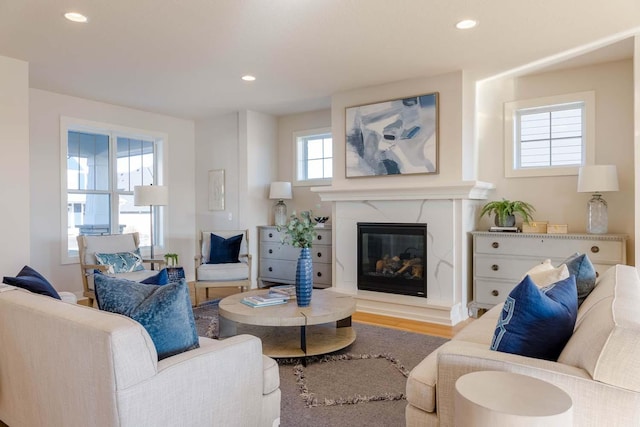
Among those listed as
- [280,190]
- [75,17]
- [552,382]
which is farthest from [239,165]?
[552,382]

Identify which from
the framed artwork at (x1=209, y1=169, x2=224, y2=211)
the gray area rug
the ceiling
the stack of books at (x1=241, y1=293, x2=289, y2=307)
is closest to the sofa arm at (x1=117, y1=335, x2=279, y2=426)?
the gray area rug

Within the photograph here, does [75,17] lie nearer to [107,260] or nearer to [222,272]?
[107,260]

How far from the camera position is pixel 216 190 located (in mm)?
6352

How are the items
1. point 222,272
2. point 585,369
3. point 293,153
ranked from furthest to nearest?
point 293,153
point 222,272
point 585,369

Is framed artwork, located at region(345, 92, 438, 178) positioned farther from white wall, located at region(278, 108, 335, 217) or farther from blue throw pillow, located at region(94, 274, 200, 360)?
blue throw pillow, located at region(94, 274, 200, 360)

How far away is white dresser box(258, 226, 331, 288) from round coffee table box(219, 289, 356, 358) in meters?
1.81

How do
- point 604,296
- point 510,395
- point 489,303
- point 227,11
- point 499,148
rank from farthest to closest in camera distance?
point 499,148
point 489,303
point 227,11
point 604,296
point 510,395

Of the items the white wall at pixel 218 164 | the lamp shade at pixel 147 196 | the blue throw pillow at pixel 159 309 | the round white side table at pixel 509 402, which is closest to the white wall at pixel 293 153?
the white wall at pixel 218 164

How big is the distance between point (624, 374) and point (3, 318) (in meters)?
2.36

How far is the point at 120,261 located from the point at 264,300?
2.18 m

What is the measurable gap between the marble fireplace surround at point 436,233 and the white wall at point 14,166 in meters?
3.21

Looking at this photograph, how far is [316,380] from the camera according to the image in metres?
2.73

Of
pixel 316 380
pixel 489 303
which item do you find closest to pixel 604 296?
pixel 316 380

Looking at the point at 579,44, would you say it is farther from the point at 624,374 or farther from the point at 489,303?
the point at 624,374
